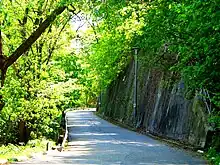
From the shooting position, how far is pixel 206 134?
20953 millimetres

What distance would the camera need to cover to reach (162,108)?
105 ft

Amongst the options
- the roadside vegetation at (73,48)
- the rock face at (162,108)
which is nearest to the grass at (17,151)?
the roadside vegetation at (73,48)

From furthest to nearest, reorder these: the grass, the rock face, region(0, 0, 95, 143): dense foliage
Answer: region(0, 0, 95, 143): dense foliage → the rock face → the grass

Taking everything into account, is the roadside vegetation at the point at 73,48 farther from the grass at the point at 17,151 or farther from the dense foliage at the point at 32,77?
the grass at the point at 17,151

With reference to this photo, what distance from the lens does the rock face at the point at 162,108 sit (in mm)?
23266

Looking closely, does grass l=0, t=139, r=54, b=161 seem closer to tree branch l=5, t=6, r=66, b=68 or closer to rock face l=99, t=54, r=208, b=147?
tree branch l=5, t=6, r=66, b=68

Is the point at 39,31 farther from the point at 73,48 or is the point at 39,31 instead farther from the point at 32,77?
the point at 73,48

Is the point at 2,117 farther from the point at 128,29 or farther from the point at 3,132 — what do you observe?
the point at 128,29

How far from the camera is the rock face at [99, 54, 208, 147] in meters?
23.3

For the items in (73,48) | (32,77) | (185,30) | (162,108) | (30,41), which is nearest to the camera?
(30,41)

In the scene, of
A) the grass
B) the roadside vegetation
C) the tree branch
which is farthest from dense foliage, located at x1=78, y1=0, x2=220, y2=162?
the grass

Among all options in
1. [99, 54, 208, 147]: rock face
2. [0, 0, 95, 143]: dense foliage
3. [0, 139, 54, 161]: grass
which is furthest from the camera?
[0, 0, 95, 143]: dense foliage

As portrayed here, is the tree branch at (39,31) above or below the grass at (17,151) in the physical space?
above

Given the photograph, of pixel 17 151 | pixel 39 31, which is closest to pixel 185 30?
pixel 39 31
